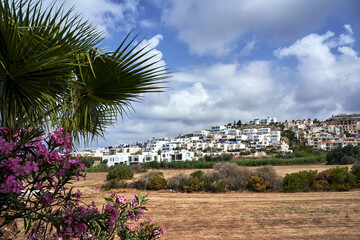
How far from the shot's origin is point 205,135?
392ft

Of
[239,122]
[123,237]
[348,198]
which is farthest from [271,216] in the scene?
[239,122]

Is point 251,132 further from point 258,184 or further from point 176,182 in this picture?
point 258,184

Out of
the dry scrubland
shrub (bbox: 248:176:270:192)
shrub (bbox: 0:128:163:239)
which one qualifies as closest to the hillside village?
shrub (bbox: 248:176:270:192)

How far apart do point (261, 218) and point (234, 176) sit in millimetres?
6853

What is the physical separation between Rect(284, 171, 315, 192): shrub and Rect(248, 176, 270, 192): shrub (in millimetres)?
979

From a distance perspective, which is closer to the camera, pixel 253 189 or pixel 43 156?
pixel 43 156

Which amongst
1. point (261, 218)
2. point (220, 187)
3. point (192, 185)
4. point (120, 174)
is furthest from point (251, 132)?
point (261, 218)

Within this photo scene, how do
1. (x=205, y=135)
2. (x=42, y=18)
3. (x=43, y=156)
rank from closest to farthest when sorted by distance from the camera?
(x=43, y=156) → (x=42, y=18) → (x=205, y=135)

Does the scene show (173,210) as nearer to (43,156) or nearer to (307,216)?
(307,216)

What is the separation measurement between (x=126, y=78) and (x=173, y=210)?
7431mm

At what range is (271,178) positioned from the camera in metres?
14.1

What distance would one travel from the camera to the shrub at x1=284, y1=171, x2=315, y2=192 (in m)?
13.4

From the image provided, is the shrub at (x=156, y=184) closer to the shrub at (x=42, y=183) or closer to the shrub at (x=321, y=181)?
the shrub at (x=321, y=181)

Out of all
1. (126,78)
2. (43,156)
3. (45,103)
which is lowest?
(43,156)
